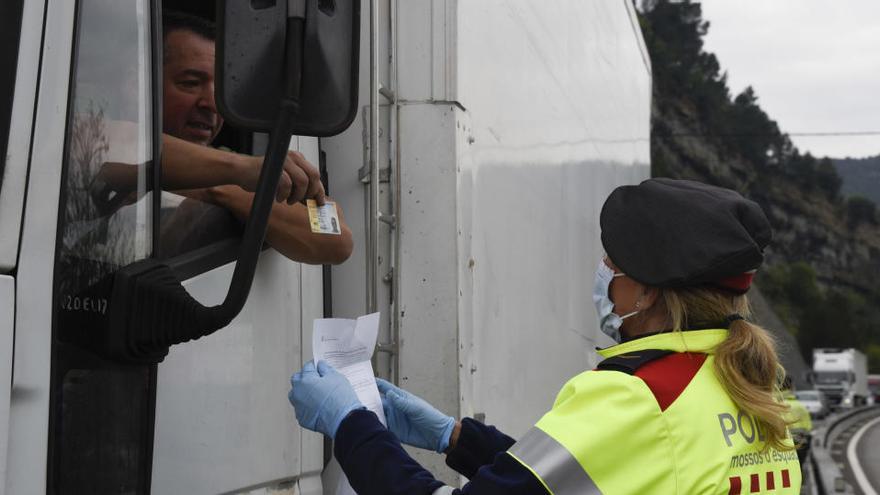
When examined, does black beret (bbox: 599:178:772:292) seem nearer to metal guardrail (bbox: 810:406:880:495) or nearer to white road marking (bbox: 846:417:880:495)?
metal guardrail (bbox: 810:406:880:495)

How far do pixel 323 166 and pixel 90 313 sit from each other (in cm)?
115

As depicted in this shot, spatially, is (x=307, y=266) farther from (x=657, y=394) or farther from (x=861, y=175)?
(x=861, y=175)

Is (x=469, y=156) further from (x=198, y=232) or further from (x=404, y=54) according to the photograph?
(x=198, y=232)

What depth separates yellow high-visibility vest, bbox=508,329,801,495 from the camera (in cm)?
188

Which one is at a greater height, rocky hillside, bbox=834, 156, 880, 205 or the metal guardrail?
rocky hillside, bbox=834, 156, 880, 205

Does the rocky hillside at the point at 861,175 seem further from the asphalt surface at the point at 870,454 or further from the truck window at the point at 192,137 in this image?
the truck window at the point at 192,137

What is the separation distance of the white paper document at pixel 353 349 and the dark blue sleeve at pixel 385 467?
0.46ft

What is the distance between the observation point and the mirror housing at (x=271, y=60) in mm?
1780

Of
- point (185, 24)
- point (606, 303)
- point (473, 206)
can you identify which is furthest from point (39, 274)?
point (473, 206)

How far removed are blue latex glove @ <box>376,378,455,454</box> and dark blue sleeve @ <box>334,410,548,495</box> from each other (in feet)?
1.18

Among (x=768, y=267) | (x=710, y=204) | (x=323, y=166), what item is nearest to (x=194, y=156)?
(x=323, y=166)

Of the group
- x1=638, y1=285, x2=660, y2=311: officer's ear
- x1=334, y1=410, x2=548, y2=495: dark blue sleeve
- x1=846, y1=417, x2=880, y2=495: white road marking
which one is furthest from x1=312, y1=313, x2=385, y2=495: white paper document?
x1=846, y1=417, x2=880, y2=495: white road marking

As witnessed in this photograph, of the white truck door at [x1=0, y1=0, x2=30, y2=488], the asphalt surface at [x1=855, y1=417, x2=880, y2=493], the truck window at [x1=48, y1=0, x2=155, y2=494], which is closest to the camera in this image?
the white truck door at [x1=0, y1=0, x2=30, y2=488]

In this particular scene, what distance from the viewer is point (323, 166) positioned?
2758 mm
